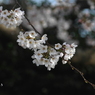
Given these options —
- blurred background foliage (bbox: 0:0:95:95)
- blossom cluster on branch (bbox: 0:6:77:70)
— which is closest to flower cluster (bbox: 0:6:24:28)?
blossom cluster on branch (bbox: 0:6:77:70)

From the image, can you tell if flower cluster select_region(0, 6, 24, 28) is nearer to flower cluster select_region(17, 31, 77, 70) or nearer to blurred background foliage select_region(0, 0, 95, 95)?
flower cluster select_region(17, 31, 77, 70)

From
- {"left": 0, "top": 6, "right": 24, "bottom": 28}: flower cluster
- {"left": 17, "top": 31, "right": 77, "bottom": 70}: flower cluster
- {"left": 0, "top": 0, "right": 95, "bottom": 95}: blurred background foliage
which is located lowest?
{"left": 17, "top": 31, "right": 77, "bottom": 70}: flower cluster

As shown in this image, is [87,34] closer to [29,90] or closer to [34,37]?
[29,90]

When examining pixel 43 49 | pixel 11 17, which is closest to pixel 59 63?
Result: pixel 11 17

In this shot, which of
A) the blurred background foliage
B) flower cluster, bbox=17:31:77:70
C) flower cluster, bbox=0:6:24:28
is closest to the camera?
flower cluster, bbox=17:31:77:70

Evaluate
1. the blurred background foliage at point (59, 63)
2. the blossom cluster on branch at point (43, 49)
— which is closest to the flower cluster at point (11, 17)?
the blossom cluster on branch at point (43, 49)

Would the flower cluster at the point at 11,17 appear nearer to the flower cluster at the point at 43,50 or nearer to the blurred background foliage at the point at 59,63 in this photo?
the flower cluster at the point at 43,50

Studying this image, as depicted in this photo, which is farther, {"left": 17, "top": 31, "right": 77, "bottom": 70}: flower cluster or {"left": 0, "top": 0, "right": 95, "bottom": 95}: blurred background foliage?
{"left": 0, "top": 0, "right": 95, "bottom": 95}: blurred background foliage

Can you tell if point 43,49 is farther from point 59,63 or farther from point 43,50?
point 59,63
